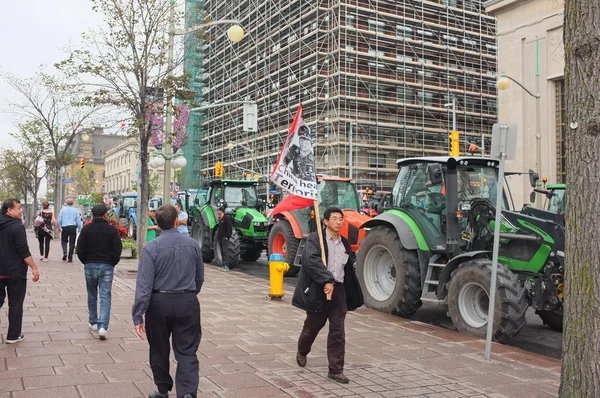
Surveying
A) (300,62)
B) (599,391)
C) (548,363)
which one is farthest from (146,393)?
(300,62)

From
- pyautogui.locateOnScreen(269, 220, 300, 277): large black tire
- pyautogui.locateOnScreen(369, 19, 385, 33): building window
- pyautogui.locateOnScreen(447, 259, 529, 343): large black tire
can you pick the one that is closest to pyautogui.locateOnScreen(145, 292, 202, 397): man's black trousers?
pyautogui.locateOnScreen(447, 259, 529, 343): large black tire

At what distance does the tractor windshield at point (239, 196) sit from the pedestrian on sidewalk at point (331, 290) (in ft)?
41.9

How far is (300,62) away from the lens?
1907 inches

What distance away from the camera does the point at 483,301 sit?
838cm

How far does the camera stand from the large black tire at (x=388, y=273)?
376 inches

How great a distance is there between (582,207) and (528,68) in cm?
3109

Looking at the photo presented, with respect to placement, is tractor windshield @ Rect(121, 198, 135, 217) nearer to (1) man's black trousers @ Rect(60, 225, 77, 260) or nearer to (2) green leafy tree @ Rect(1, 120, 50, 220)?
(2) green leafy tree @ Rect(1, 120, 50, 220)

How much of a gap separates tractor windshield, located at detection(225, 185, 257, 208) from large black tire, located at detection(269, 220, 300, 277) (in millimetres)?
3710

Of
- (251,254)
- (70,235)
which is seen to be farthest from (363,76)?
(70,235)

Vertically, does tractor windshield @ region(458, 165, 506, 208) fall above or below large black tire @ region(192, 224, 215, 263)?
above

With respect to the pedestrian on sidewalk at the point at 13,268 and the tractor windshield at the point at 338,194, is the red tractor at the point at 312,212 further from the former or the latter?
the pedestrian on sidewalk at the point at 13,268

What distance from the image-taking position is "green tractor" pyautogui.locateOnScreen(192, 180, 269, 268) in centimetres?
1769

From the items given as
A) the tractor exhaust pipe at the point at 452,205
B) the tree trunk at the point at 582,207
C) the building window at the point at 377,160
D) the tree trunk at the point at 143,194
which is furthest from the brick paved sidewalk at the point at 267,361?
the building window at the point at 377,160

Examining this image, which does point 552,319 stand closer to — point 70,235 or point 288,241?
point 288,241
